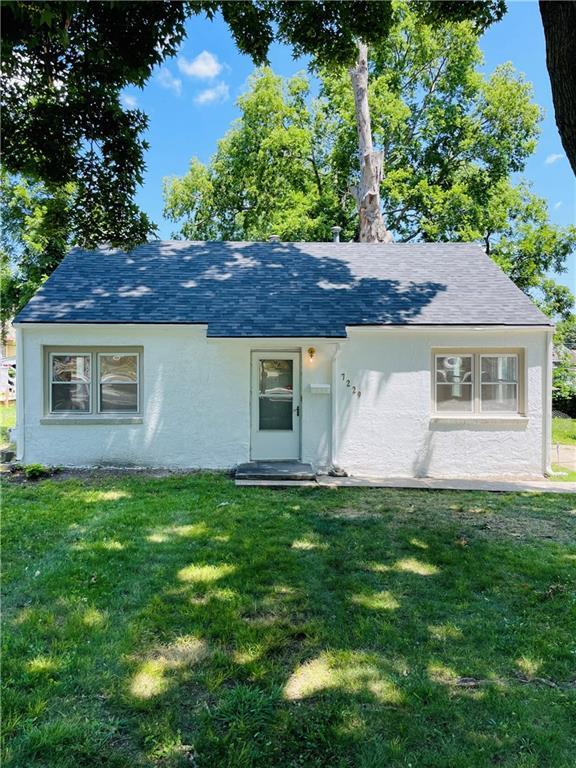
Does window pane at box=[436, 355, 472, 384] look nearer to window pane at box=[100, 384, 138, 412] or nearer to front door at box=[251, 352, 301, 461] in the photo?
front door at box=[251, 352, 301, 461]

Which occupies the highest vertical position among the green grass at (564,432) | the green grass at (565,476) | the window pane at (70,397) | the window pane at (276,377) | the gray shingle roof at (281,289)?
the gray shingle roof at (281,289)

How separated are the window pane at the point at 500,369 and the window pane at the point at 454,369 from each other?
0.33 m

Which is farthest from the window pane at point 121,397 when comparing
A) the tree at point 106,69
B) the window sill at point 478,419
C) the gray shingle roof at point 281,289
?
the window sill at point 478,419

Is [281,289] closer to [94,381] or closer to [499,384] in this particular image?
[94,381]

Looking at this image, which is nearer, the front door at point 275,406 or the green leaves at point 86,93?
the green leaves at point 86,93

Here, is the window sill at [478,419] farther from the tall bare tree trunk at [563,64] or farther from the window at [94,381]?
the tall bare tree trunk at [563,64]

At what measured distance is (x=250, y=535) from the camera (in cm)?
546

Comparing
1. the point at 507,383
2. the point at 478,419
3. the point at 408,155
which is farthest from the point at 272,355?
the point at 408,155

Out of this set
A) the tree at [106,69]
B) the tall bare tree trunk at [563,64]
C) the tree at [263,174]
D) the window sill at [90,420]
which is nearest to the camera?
the tall bare tree trunk at [563,64]

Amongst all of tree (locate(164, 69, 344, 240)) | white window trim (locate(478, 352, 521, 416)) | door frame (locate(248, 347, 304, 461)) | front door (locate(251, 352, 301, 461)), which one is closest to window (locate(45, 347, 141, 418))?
door frame (locate(248, 347, 304, 461))

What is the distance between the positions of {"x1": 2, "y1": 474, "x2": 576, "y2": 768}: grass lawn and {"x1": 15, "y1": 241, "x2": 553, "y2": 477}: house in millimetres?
3210

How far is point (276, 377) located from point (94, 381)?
12.3 ft

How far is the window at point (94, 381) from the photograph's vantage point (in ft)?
30.5

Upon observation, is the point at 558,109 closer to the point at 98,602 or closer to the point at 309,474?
the point at 98,602
